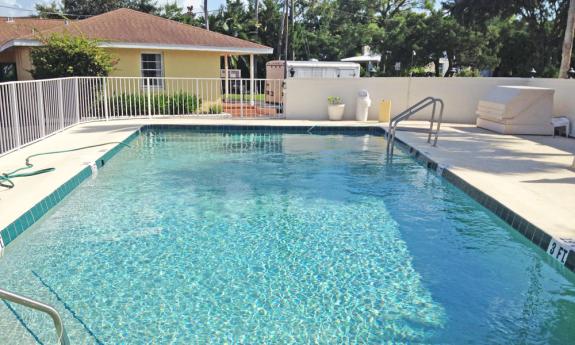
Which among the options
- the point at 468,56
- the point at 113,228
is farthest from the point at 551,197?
the point at 468,56

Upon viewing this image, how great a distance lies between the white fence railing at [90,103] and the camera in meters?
8.71

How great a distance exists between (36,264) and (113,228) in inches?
44.3

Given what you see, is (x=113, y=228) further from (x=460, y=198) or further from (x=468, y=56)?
(x=468, y=56)

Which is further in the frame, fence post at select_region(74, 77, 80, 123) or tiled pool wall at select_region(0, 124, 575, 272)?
fence post at select_region(74, 77, 80, 123)

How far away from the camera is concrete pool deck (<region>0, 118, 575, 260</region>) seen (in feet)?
18.3

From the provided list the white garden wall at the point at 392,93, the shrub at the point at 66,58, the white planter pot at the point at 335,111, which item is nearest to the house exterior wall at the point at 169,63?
the shrub at the point at 66,58

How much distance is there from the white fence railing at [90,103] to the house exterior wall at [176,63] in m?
0.51

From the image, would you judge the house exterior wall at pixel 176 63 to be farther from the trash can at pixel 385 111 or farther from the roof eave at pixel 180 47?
the trash can at pixel 385 111

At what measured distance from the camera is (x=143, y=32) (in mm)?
17000

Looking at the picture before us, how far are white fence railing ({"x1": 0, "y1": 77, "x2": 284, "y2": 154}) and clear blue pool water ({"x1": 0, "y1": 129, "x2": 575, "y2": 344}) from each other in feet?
7.99

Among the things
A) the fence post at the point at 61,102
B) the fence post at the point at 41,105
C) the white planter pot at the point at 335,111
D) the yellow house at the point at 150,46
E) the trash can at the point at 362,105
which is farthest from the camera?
the yellow house at the point at 150,46

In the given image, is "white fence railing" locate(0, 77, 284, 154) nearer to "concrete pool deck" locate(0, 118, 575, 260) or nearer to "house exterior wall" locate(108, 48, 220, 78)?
"concrete pool deck" locate(0, 118, 575, 260)

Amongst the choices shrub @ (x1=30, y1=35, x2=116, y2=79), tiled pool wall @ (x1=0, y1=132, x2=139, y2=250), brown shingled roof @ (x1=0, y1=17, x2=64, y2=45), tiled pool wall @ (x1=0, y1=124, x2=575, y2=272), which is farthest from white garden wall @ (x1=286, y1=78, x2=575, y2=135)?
brown shingled roof @ (x1=0, y1=17, x2=64, y2=45)

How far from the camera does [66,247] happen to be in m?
5.07
